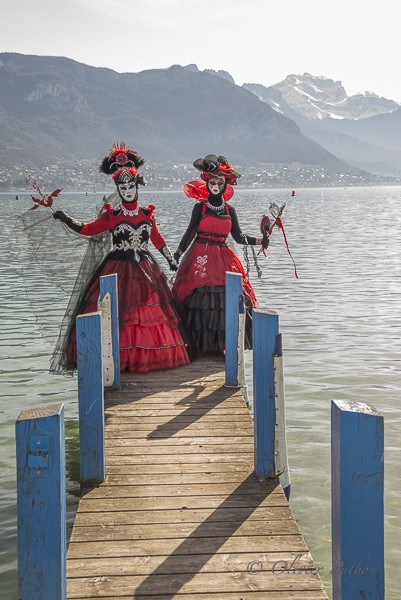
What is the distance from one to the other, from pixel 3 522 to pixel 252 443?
8.03 ft

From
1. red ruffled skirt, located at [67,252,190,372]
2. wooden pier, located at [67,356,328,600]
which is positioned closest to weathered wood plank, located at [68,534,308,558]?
wooden pier, located at [67,356,328,600]

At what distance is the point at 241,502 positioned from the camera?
5.30 m

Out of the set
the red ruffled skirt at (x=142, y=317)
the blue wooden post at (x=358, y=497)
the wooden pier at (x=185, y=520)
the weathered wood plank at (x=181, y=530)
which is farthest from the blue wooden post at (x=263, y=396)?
the red ruffled skirt at (x=142, y=317)

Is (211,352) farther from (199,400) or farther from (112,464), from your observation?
(112,464)

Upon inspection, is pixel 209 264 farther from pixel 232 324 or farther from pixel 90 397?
pixel 90 397

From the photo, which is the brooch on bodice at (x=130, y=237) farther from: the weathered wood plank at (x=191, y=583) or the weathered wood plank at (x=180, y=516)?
the weathered wood plank at (x=191, y=583)

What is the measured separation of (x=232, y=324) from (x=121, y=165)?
255 cm

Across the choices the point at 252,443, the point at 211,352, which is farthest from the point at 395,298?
the point at 252,443

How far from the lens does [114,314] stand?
7969 mm

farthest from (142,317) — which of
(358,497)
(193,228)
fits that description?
(358,497)

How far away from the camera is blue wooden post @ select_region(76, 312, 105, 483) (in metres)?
5.66

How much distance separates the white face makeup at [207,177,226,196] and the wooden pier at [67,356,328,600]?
3.33 metres

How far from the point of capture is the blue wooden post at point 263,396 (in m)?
5.62

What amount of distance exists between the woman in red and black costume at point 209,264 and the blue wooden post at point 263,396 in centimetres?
386
